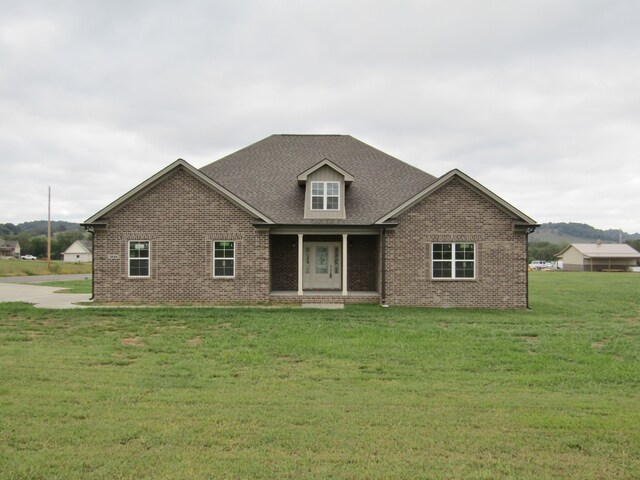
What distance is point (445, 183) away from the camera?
1842 centimetres

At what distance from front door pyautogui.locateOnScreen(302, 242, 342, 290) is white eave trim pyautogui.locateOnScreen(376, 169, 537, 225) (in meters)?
3.66

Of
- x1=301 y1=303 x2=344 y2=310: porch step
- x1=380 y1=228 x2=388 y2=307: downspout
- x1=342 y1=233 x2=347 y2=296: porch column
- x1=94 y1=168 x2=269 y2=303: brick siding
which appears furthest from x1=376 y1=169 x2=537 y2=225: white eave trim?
x1=94 y1=168 x2=269 y2=303: brick siding

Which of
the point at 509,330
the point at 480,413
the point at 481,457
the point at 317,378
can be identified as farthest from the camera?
the point at 509,330

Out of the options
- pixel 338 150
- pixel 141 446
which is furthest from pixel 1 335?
pixel 338 150

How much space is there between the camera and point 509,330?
41.7ft

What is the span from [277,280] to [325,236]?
109 inches

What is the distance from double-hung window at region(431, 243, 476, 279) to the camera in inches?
732

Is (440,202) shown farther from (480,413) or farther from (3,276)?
(3,276)

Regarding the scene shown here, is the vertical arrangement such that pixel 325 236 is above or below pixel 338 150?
below

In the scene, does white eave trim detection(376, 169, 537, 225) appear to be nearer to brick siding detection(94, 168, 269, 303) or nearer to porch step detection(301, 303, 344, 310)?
porch step detection(301, 303, 344, 310)

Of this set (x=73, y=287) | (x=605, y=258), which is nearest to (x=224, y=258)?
(x=73, y=287)

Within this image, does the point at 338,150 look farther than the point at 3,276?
No

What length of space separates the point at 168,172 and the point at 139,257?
343 cm

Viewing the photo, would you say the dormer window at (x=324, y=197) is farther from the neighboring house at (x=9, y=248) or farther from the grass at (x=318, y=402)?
the neighboring house at (x=9, y=248)
